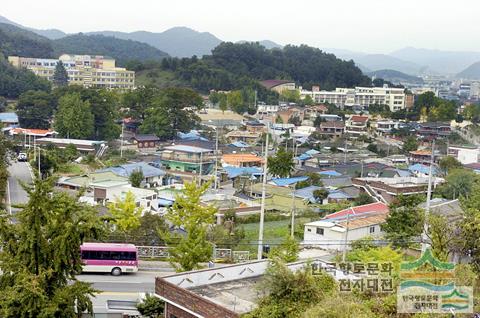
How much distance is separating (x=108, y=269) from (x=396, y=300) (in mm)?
8712

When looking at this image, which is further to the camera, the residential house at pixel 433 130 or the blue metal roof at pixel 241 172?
the residential house at pixel 433 130

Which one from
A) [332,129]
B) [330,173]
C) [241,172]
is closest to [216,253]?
[241,172]

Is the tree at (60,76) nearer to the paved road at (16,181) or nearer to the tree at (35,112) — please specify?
the tree at (35,112)

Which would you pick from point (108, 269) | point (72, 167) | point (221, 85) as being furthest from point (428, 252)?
point (221, 85)

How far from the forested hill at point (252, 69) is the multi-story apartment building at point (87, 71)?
2.54 meters

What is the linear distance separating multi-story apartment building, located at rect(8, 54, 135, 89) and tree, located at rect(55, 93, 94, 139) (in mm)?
26538

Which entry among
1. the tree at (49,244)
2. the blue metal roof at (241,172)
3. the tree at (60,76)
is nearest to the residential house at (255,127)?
the blue metal roof at (241,172)

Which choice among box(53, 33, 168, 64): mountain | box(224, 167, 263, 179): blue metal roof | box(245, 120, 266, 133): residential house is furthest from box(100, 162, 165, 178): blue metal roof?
box(53, 33, 168, 64): mountain

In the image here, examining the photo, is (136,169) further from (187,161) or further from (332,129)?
(332,129)

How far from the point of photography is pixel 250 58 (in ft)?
264

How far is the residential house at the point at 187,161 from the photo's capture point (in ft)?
104

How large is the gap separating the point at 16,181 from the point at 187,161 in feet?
30.7

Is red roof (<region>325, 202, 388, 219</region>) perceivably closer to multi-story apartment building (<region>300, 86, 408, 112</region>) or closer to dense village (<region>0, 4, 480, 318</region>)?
dense village (<region>0, 4, 480, 318</region>)

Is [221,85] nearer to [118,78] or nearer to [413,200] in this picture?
[118,78]
